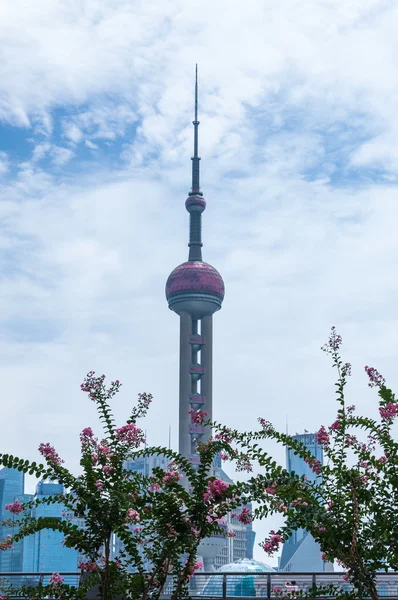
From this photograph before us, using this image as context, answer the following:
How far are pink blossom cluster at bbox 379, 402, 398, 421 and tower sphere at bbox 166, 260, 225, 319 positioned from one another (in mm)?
159569

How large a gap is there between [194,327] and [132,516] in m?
164

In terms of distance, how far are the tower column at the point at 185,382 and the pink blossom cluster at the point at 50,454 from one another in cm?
15099

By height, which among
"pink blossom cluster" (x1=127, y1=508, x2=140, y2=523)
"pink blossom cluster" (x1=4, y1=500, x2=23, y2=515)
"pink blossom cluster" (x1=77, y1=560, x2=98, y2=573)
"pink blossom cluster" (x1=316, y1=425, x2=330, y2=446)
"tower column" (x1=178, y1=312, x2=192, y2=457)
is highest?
"tower column" (x1=178, y1=312, x2=192, y2=457)

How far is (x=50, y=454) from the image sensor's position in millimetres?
14148

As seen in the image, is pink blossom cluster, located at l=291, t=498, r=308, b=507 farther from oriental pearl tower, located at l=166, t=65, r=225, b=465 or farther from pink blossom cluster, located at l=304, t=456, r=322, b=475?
oriental pearl tower, located at l=166, t=65, r=225, b=465

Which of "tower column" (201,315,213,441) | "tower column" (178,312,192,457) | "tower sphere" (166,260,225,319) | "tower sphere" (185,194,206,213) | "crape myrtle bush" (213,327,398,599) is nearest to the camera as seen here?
"crape myrtle bush" (213,327,398,599)

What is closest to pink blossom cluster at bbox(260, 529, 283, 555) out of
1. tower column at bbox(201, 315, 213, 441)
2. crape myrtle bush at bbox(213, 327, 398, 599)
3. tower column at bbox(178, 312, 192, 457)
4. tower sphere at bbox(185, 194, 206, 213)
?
crape myrtle bush at bbox(213, 327, 398, 599)

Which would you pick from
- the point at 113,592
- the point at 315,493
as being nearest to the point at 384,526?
the point at 315,493

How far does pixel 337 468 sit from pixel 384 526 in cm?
112

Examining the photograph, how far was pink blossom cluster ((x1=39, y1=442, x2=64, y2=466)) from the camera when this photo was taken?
14102 millimetres

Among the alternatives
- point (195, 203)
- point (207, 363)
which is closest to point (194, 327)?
point (207, 363)

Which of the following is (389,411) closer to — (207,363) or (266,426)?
(266,426)

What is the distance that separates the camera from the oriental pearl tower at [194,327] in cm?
16912

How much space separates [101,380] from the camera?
14648mm
